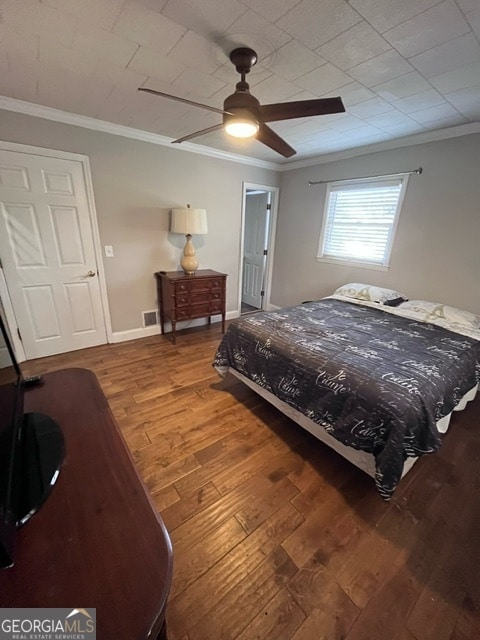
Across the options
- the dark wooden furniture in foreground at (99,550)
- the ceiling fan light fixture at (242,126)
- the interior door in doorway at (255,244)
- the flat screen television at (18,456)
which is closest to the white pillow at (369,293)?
the interior door in doorway at (255,244)

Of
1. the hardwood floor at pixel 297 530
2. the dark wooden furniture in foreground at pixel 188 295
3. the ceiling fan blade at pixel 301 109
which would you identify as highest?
the ceiling fan blade at pixel 301 109

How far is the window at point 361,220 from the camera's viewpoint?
3.08 meters

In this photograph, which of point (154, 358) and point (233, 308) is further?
point (233, 308)

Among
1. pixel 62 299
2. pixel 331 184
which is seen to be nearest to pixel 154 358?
pixel 62 299

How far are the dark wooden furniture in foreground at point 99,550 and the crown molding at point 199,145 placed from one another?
2.98m

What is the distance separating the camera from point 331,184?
3.58 metres

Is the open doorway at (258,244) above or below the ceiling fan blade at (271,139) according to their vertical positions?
below

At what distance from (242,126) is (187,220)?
68.9 inches

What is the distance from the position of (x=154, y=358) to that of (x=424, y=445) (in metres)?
2.58

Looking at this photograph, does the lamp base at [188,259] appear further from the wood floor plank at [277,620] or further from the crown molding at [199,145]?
the wood floor plank at [277,620]

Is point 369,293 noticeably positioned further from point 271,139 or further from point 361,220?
point 271,139

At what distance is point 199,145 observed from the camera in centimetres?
332

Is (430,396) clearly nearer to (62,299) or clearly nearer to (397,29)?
(397,29)

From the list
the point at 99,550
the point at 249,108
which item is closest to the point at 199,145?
the point at 249,108
